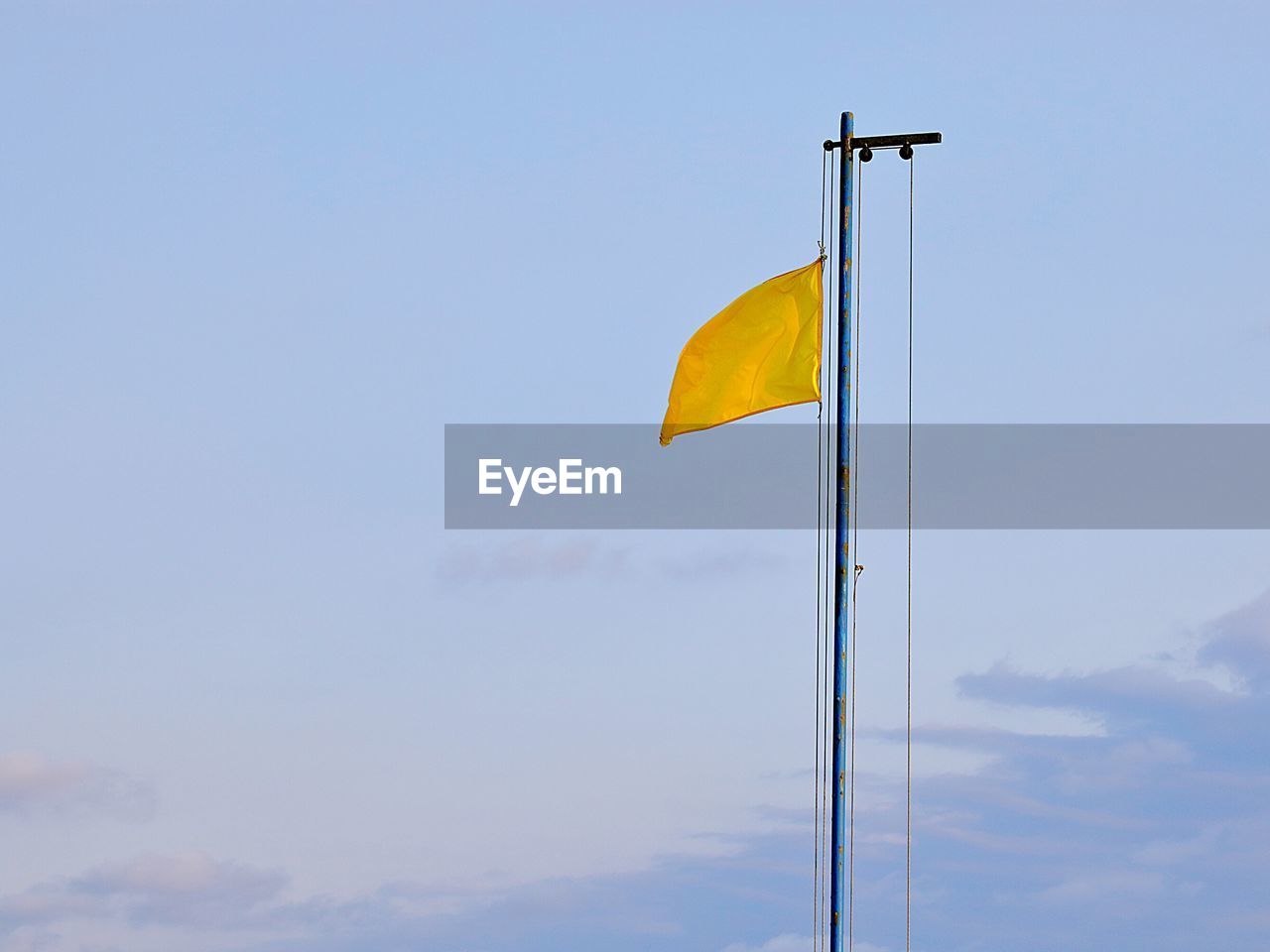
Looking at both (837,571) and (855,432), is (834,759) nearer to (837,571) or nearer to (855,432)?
(837,571)

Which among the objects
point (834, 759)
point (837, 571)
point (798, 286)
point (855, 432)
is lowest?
point (834, 759)

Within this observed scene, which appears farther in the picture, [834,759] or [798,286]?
[798,286]

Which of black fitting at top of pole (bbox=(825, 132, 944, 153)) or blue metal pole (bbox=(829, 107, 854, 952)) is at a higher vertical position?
black fitting at top of pole (bbox=(825, 132, 944, 153))

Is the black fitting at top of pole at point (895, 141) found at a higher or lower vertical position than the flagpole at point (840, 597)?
higher

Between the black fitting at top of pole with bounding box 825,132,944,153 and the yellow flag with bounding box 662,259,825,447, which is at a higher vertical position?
the black fitting at top of pole with bounding box 825,132,944,153

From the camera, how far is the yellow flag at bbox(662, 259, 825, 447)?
29766 mm

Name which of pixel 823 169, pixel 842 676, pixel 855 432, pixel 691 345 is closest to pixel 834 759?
pixel 842 676

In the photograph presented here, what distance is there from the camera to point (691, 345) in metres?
30.7

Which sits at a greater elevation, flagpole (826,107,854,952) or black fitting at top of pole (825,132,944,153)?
black fitting at top of pole (825,132,944,153)

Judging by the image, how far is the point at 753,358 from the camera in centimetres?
3009

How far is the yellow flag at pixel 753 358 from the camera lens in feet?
97.7

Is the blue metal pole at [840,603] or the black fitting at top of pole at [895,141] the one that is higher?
the black fitting at top of pole at [895,141]

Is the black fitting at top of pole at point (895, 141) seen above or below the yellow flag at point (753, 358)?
above

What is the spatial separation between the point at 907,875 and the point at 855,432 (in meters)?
7.90
